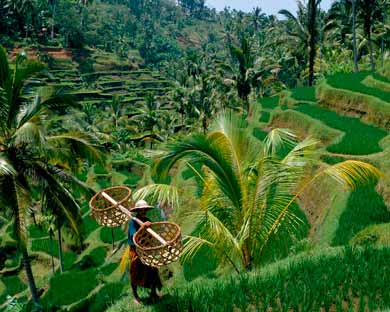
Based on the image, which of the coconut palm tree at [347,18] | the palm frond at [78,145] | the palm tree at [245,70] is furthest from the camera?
the palm tree at [245,70]

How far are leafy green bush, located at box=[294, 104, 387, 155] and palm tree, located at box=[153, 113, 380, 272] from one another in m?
4.43

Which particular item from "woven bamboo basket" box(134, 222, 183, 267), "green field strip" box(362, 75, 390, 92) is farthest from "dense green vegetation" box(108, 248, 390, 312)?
"green field strip" box(362, 75, 390, 92)

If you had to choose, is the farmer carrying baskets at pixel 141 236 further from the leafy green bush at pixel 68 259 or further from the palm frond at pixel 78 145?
the leafy green bush at pixel 68 259

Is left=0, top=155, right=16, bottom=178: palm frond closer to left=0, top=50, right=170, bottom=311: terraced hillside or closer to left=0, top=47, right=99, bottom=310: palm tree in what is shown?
left=0, top=47, right=99, bottom=310: palm tree

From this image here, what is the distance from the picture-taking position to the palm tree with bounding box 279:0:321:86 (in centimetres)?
2570

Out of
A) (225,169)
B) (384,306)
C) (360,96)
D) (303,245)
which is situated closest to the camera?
(384,306)

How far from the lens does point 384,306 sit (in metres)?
5.68

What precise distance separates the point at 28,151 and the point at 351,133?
902 centimetres

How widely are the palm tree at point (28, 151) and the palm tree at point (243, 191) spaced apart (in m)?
3.83

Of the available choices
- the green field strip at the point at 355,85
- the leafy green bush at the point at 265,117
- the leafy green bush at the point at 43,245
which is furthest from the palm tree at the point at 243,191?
the leafy green bush at the point at 43,245

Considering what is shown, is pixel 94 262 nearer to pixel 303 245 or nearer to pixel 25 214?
pixel 25 214

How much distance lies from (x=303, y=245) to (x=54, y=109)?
6.59m

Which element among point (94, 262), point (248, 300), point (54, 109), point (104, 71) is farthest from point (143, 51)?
point (248, 300)

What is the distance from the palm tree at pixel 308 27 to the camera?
2570cm
